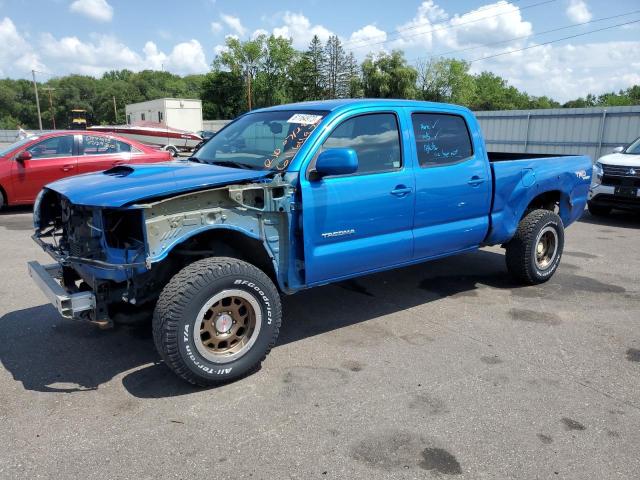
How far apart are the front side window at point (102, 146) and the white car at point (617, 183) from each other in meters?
9.34

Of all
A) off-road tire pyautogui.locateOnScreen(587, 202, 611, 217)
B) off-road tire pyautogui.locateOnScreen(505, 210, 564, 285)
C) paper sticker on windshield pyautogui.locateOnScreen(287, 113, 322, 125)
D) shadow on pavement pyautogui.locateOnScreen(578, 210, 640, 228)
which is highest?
paper sticker on windshield pyautogui.locateOnScreen(287, 113, 322, 125)

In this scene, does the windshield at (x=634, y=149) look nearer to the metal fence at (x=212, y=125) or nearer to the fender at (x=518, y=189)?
the fender at (x=518, y=189)

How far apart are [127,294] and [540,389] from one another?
2.89 metres

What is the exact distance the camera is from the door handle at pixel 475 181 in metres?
5.02

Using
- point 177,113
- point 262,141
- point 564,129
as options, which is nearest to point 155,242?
point 262,141

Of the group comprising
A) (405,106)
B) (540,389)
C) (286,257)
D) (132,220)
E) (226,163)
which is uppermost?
(405,106)

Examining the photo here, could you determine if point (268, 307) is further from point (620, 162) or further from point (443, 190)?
point (620, 162)

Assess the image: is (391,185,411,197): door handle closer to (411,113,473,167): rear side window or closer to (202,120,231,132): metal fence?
(411,113,473,167): rear side window

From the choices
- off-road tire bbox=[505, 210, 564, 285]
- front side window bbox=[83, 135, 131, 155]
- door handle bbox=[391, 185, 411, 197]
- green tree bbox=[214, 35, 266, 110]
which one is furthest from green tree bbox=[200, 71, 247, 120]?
door handle bbox=[391, 185, 411, 197]

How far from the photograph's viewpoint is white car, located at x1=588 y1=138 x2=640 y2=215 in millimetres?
9758

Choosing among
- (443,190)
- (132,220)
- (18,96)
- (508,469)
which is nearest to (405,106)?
(443,190)

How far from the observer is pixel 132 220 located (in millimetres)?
3553

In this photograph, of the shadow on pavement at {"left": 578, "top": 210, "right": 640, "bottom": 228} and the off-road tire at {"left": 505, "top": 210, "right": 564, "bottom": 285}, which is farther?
the shadow on pavement at {"left": 578, "top": 210, "right": 640, "bottom": 228}

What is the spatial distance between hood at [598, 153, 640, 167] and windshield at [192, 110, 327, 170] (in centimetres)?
812
